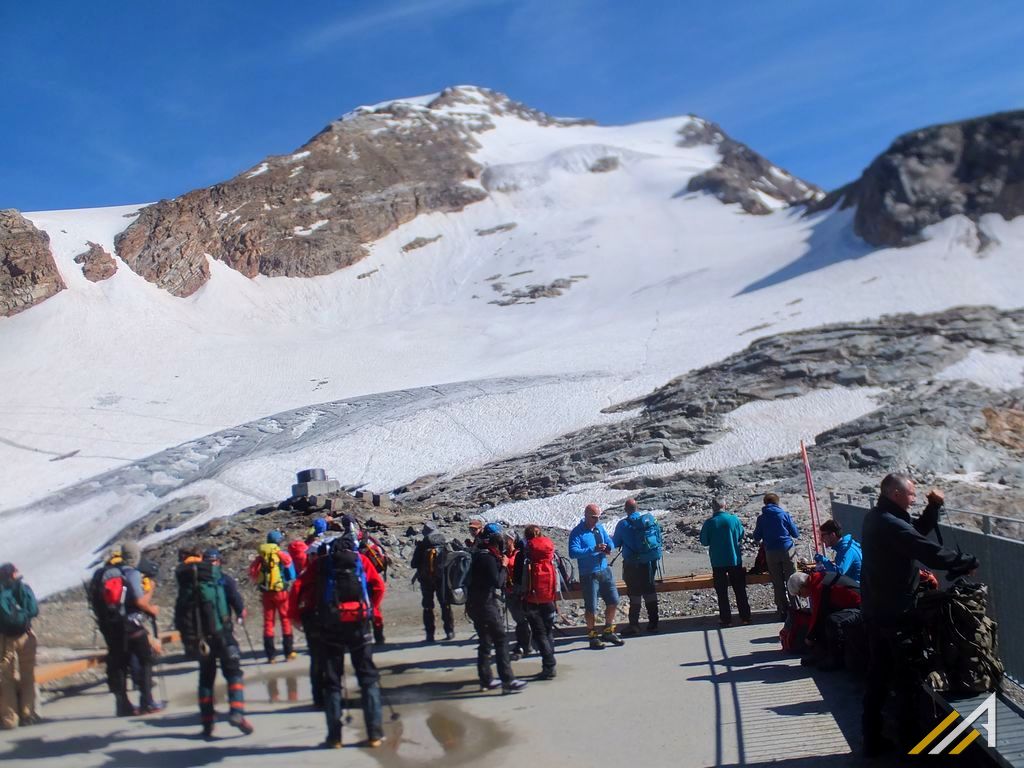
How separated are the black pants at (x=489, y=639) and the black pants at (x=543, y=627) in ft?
1.70

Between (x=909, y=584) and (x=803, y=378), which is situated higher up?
(x=803, y=378)

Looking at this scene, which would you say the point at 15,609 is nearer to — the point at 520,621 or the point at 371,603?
the point at 371,603

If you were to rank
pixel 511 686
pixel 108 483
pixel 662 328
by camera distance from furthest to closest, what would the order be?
pixel 662 328
pixel 108 483
pixel 511 686

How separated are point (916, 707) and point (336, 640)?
12.8ft

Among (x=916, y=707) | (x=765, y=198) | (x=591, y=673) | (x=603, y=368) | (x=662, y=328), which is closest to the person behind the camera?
(x=916, y=707)

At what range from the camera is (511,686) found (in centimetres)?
821

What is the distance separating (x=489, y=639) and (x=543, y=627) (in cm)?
70

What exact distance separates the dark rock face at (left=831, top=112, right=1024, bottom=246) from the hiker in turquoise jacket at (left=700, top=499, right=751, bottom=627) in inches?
1944

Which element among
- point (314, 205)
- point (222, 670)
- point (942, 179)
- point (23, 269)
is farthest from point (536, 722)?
point (314, 205)

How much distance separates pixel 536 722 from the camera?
23.3 feet

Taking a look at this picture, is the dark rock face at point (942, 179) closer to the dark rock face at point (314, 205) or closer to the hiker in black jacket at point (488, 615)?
the dark rock face at point (314, 205)

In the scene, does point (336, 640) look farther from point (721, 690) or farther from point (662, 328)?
point (662, 328)

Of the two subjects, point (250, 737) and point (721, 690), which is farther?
point (721, 690)

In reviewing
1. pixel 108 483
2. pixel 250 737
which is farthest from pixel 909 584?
pixel 108 483
